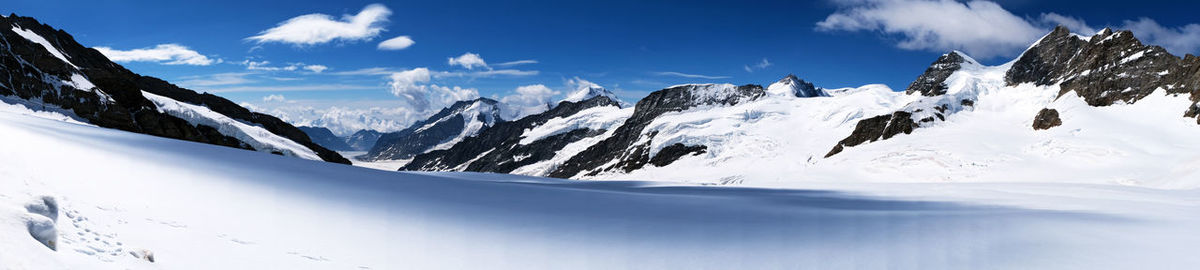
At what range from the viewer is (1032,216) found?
13.6 meters

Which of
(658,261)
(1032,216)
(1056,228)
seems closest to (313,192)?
(658,261)

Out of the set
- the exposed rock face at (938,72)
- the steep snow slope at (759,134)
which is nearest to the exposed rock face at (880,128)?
the steep snow slope at (759,134)

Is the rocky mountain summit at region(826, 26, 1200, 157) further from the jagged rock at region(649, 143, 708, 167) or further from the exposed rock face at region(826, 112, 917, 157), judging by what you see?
the jagged rock at region(649, 143, 708, 167)

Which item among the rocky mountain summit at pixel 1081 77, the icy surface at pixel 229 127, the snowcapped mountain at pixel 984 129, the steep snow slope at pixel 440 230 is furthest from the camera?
the rocky mountain summit at pixel 1081 77

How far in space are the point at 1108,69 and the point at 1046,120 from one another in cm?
2594

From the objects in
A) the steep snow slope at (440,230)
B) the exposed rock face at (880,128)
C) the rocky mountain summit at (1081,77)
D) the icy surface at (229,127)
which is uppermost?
the rocky mountain summit at (1081,77)

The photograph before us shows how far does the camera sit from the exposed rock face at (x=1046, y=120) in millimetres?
92125

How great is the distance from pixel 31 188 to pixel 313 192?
4.21 m

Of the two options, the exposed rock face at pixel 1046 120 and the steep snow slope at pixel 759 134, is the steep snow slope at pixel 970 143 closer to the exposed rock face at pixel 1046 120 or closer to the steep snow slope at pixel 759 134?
the steep snow slope at pixel 759 134

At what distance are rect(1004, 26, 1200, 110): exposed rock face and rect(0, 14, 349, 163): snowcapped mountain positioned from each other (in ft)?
427

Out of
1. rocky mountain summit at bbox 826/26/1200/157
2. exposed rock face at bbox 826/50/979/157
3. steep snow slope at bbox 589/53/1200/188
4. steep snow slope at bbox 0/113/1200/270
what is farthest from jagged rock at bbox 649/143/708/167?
steep snow slope at bbox 0/113/1200/270

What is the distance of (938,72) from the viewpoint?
160125 millimetres

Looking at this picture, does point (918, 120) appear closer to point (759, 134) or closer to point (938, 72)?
point (759, 134)

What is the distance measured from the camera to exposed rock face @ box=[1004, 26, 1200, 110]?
94.7 metres
